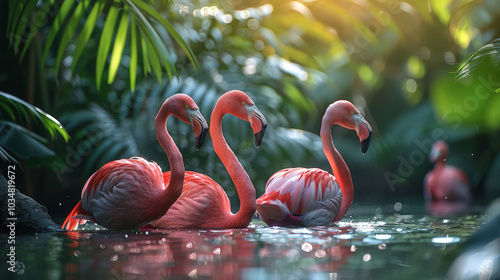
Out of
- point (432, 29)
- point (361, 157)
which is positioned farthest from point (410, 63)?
point (361, 157)

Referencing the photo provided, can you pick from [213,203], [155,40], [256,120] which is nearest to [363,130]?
[256,120]

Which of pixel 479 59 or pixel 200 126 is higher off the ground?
pixel 479 59

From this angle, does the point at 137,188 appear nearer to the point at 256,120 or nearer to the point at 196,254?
the point at 256,120

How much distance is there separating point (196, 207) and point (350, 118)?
1.15 meters

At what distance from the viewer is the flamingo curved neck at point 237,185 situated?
3.46 meters

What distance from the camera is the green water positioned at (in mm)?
2008

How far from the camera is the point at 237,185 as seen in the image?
3523mm

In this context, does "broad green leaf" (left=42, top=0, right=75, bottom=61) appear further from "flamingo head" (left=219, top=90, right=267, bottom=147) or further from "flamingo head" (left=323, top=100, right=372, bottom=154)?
"flamingo head" (left=323, top=100, right=372, bottom=154)

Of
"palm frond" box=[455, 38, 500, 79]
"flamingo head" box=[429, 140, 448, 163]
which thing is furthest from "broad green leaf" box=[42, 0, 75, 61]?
"flamingo head" box=[429, 140, 448, 163]

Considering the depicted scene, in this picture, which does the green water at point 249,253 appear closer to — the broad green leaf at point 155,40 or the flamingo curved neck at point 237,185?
the flamingo curved neck at point 237,185

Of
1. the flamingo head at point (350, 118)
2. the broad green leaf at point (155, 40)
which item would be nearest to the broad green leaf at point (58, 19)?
the broad green leaf at point (155, 40)

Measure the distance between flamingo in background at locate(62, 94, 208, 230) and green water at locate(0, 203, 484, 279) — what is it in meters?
0.10

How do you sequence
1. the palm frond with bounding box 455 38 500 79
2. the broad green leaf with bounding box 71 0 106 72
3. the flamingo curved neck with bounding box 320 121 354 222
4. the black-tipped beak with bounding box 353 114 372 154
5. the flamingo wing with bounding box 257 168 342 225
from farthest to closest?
the flamingo curved neck with bounding box 320 121 354 222 < the black-tipped beak with bounding box 353 114 372 154 < the flamingo wing with bounding box 257 168 342 225 < the broad green leaf with bounding box 71 0 106 72 < the palm frond with bounding box 455 38 500 79

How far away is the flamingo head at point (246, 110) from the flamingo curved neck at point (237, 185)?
0.26 ft
